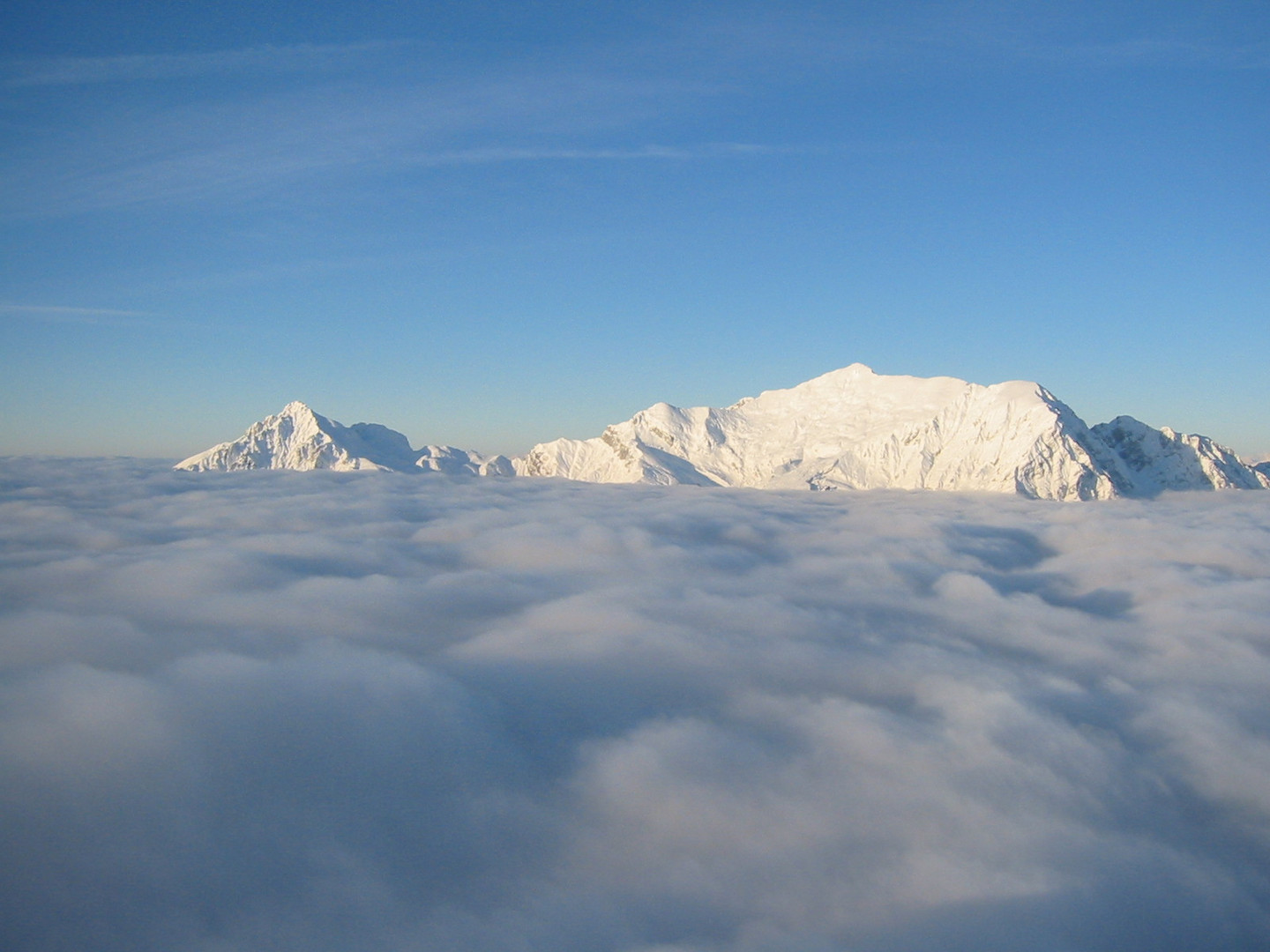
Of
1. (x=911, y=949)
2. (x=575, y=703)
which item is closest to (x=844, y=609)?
(x=575, y=703)

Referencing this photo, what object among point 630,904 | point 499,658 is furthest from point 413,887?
point 499,658

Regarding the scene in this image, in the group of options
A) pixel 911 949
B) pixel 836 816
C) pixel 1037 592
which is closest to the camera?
pixel 911 949

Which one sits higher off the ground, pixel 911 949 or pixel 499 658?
pixel 499 658

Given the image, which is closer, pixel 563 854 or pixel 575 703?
pixel 563 854

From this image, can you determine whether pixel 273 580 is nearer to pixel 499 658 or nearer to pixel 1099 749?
pixel 499 658

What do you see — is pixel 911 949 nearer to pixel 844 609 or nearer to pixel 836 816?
pixel 836 816

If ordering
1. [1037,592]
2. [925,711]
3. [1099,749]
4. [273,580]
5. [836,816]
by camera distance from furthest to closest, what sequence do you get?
[1037,592], [273,580], [925,711], [1099,749], [836,816]
